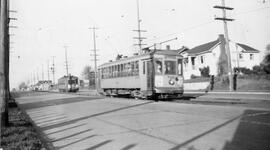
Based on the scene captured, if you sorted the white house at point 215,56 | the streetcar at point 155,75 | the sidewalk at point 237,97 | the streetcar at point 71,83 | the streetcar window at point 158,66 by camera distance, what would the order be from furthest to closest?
the streetcar at point 71,83 → the white house at point 215,56 → the streetcar window at point 158,66 → the streetcar at point 155,75 → the sidewalk at point 237,97

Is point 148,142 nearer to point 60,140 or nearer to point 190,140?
point 190,140

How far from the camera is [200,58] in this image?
5388 cm

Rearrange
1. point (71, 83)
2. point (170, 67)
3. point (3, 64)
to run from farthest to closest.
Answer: point (71, 83) < point (170, 67) < point (3, 64)

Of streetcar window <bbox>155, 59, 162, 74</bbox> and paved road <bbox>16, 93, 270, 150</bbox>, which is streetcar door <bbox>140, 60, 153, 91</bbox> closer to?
streetcar window <bbox>155, 59, 162, 74</bbox>

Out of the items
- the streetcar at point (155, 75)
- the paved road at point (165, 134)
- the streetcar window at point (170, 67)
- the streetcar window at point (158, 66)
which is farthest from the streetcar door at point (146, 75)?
the paved road at point (165, 134)

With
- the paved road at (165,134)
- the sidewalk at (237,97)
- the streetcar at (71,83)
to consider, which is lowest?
the paved road at (165,134)

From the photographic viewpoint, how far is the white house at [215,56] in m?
51.6

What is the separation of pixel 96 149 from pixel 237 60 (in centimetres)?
4912

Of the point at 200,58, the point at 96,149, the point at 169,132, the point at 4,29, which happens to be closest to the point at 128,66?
the point at 4,29

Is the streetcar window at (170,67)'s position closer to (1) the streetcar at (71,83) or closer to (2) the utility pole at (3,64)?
(2) the utility pole at (3,64)

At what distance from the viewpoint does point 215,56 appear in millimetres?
51625

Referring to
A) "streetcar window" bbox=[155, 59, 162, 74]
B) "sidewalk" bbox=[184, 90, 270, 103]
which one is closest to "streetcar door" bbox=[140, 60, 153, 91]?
"streetcar window" bbox=[155, 59, 162, 74]

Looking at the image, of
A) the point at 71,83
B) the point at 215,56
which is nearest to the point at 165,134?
the point at 215,56

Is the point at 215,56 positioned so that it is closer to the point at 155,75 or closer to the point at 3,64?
the point at 155,75
